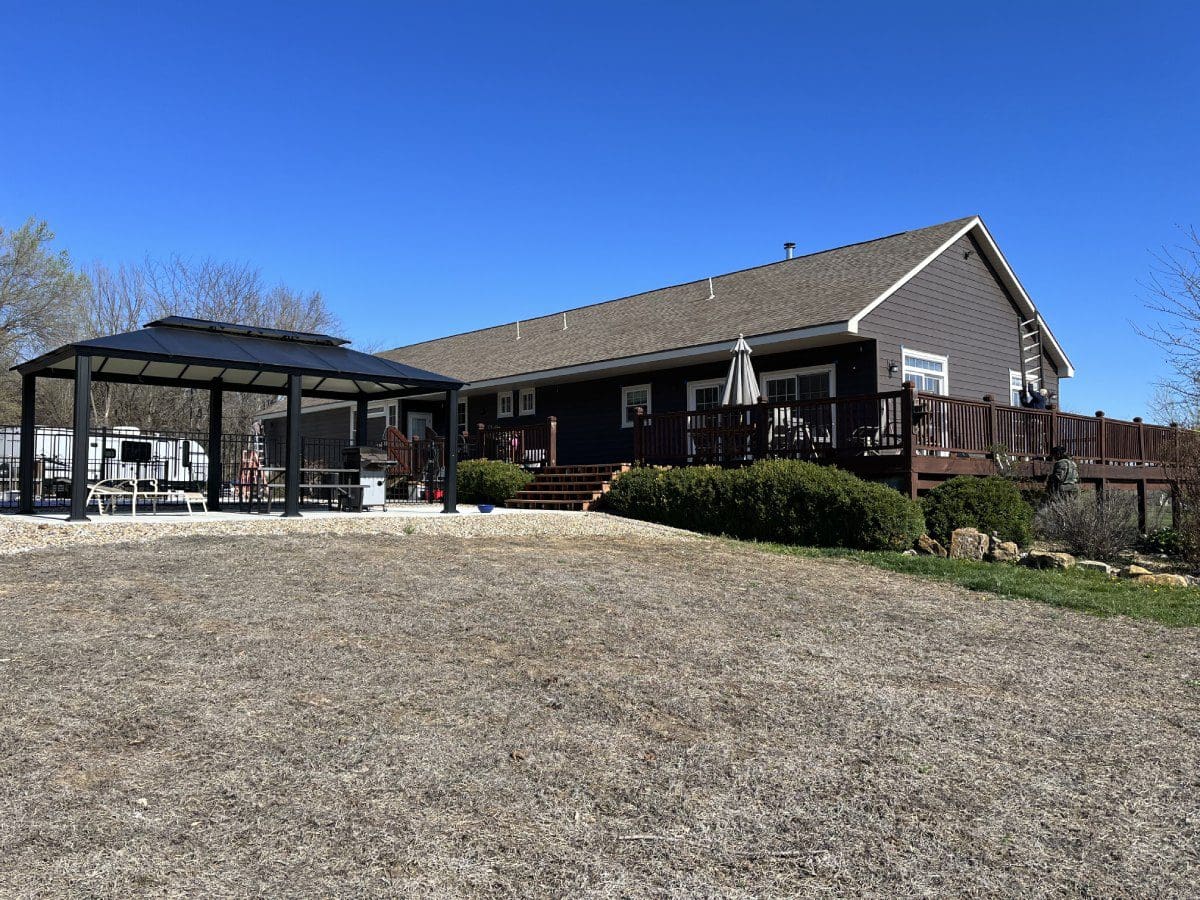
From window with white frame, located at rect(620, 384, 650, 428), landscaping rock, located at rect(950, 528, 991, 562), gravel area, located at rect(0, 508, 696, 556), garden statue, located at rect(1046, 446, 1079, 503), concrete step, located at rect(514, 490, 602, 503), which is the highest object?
window with white frame, located at rect(620, 384, 650, 428)

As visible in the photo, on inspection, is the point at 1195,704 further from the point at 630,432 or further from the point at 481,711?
the point at 630,432

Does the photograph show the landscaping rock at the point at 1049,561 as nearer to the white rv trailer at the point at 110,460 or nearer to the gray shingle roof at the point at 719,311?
the gray shingle roof at the point at 719,311

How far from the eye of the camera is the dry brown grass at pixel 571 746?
3148 millimetres

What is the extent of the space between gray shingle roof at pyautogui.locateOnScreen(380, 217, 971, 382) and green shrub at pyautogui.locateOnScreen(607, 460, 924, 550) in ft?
12.8

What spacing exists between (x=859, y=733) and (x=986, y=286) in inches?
727

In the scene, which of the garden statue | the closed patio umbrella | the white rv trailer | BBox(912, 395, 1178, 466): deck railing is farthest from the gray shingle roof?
the white rv trailer

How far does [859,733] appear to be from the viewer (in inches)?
178

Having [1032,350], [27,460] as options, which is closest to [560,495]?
[27,460]

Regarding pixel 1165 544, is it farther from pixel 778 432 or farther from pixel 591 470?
pixel 591 470

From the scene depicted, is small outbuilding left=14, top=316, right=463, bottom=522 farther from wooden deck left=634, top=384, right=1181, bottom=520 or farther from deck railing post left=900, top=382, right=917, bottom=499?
deck railing post left=900, top=382, right=917, bottom=499

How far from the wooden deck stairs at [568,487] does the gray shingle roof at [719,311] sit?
111 inches

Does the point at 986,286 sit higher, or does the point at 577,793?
the point at 986,286

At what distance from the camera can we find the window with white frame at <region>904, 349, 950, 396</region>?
1791 cm

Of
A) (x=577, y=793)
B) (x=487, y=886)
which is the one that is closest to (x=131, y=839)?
(x=487, y=886)
